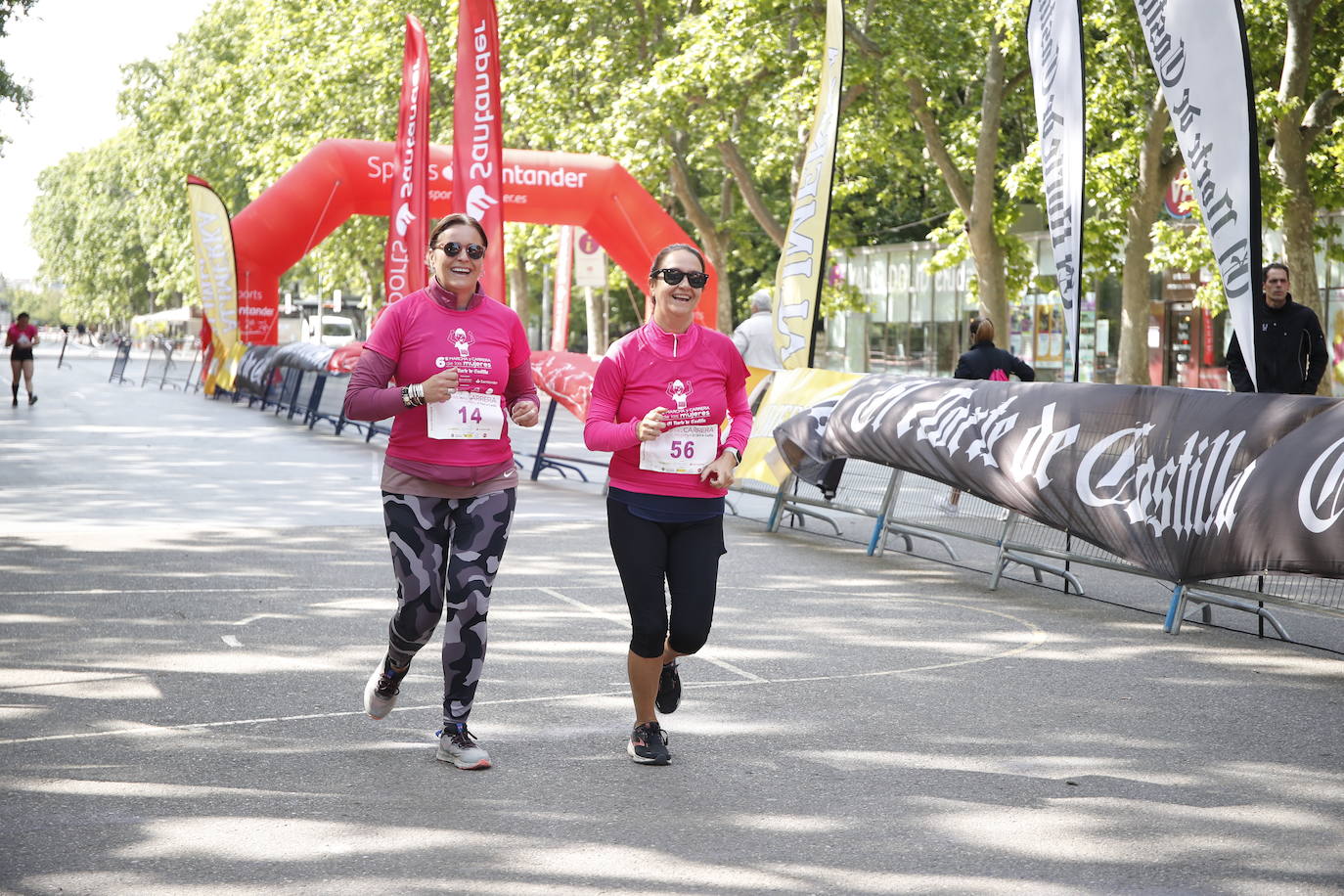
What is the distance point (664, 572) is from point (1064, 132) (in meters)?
7.41

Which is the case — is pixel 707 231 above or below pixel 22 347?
above

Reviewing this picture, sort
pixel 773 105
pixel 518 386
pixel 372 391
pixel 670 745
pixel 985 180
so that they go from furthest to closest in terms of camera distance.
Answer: pixel 773 105 → pixel 985 180 → pixel 670 745 → pixel 518 386 → pixel 372 391

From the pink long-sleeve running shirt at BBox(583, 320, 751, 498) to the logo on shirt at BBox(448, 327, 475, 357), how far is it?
1.49 feet

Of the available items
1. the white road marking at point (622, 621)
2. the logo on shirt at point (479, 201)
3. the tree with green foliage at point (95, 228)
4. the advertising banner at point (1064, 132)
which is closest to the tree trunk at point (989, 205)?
the logo on shirt at point (479, 201)

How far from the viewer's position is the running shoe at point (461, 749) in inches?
221

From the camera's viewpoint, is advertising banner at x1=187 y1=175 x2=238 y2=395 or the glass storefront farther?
the glass storefront

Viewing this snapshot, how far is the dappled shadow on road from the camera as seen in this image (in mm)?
4648

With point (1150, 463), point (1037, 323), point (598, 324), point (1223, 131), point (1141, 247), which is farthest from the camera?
point (598, 324)

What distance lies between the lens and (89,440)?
21656mm

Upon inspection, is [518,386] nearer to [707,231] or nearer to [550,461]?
[550,461]

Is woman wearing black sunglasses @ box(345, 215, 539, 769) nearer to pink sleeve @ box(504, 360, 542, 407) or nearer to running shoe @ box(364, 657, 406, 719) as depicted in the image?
pink sleeve @ box(504, 360, 542, 407)

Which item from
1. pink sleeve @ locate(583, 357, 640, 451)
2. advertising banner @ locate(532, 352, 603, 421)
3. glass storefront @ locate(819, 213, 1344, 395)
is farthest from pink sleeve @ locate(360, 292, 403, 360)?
glass storefront @ locate(819, 213, 1344, 395)

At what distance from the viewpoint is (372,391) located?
5609mm

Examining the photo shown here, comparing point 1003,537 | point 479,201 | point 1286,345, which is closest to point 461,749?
point 1003,537
